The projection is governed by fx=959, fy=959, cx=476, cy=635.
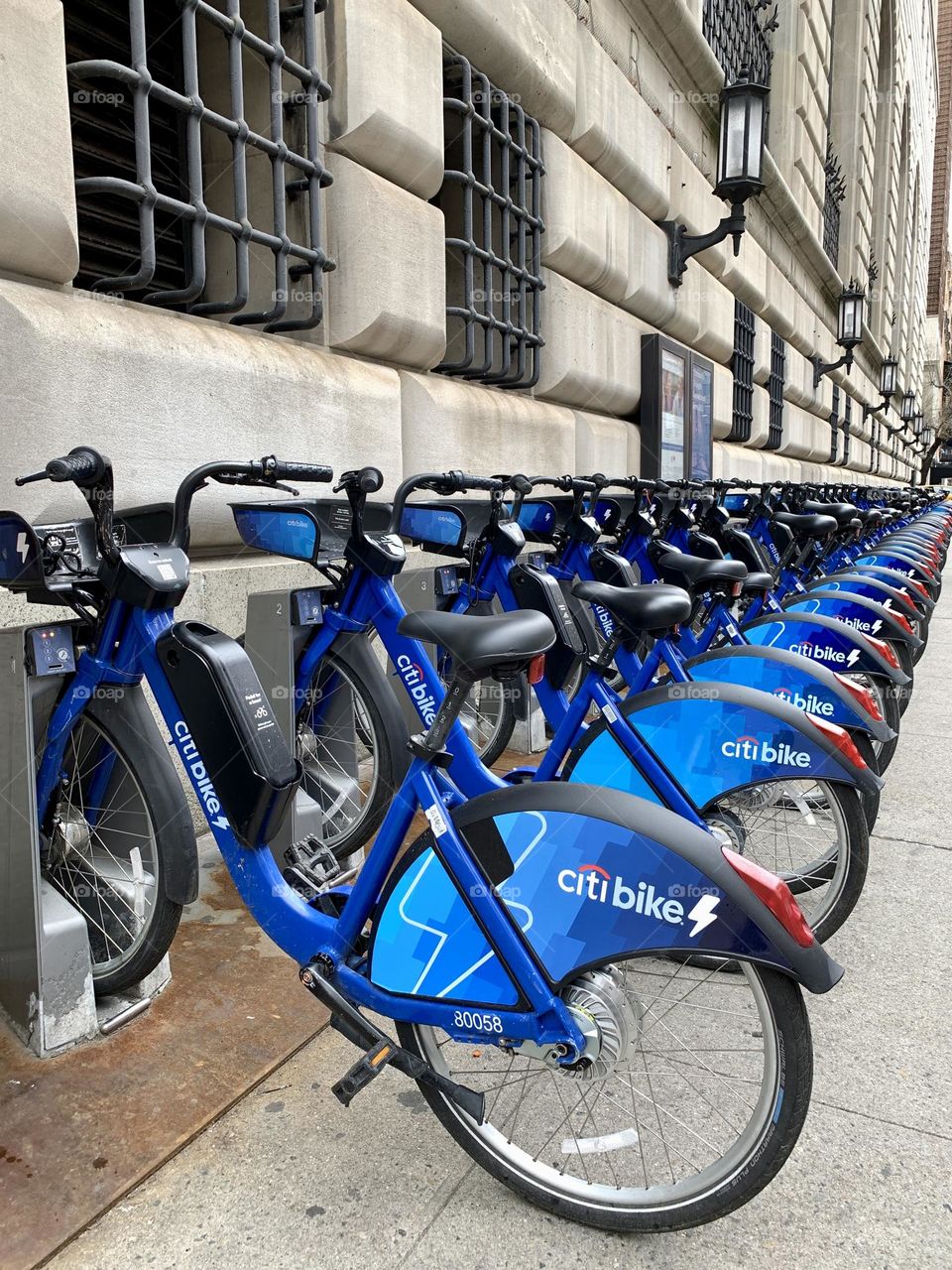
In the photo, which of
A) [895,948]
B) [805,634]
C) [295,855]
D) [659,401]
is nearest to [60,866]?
[295,855]

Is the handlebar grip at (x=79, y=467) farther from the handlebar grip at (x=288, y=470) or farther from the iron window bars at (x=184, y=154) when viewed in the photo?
the iron window bars at (x=184, y=154)

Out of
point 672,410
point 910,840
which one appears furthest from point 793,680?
point 672,410

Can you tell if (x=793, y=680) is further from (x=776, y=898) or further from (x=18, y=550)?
(x=18, y=550)

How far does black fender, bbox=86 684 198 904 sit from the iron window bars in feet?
5.51

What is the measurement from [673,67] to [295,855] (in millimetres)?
7745

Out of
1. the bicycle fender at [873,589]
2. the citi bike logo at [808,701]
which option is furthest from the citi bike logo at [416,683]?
the bicycle fender at [873,589]

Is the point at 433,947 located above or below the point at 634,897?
below

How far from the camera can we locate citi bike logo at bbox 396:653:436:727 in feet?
8.53

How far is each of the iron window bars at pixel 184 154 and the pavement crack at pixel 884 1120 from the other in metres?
2.99

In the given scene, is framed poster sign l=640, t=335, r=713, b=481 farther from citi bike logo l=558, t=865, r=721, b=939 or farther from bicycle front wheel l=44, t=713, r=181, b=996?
citi bike logo l=558, t=865, r=721, b=939

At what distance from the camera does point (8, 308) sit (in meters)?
2.67

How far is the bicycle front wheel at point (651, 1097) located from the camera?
1491 mm

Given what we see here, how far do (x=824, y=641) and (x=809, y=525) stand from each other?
1366mm

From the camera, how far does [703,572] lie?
2928mm
